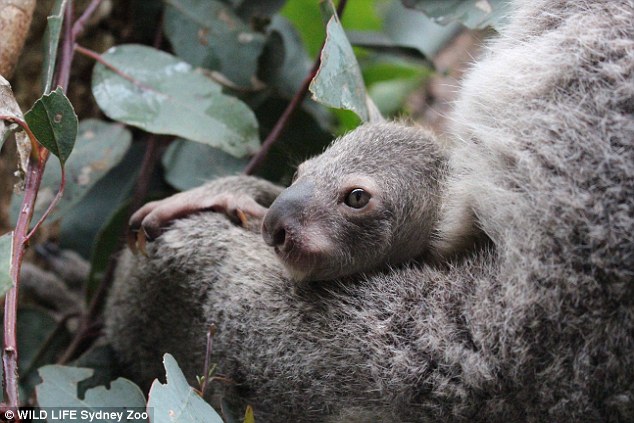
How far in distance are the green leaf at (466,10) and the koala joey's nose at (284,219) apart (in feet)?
3.09

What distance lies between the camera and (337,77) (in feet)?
7.46

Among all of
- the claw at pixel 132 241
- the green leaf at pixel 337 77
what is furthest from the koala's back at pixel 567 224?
the claw at pixel 132 241

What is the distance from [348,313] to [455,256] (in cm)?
35

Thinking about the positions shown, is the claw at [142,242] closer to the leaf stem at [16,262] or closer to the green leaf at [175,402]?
the leaf stem at [16,262]

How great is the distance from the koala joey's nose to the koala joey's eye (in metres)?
0.12

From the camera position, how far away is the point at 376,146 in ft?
7.79


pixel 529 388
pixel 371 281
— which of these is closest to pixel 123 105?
pixel 371 281

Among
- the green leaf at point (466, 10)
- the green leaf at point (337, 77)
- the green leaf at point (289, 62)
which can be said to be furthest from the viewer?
the green leaf at point (289, 62)

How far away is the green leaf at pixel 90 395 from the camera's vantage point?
7.50 ft

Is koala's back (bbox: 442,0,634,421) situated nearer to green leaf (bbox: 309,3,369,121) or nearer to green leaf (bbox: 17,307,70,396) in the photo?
green leaf (bbox: 309,3,369,121)

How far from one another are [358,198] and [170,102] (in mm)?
938

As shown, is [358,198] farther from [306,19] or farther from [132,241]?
[306,19]

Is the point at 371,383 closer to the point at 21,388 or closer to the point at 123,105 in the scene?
the point at 123,105

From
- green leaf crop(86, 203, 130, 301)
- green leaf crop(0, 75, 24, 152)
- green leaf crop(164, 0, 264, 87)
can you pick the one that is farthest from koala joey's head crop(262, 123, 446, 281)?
green leaf crop(86, 203, 130, 301)
